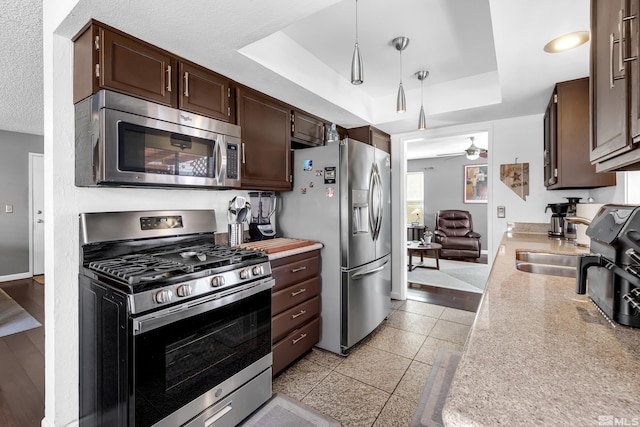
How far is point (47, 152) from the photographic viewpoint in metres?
1.57

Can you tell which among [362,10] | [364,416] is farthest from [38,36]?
[364,416]

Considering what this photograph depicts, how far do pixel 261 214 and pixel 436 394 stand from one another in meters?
1.86

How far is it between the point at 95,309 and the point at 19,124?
15.8 feet

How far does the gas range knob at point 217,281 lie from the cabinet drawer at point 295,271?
557 mm

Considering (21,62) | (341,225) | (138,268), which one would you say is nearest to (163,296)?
(138,268)

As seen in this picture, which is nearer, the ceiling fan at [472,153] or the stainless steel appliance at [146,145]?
the stainless steel appliance at [146,145]

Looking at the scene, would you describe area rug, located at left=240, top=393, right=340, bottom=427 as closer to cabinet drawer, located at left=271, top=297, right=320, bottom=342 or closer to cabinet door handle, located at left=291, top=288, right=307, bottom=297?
cabinet drawer, located at left=271, top=297, right=320, bottom=342

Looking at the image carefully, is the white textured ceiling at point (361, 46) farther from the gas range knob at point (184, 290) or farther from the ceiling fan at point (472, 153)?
the ceiling fan at point (472, 153)

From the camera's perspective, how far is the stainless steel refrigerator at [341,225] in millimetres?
2477

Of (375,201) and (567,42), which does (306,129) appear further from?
(567,42)

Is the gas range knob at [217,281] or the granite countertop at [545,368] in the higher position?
the granite countertop at [545,368]

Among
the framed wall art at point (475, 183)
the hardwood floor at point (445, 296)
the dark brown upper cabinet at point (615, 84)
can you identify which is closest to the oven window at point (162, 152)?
the dark brown upper cabinet at point (615, 84)

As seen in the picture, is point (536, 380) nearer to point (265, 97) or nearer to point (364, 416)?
point (364, 416)

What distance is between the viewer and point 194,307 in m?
1.39
